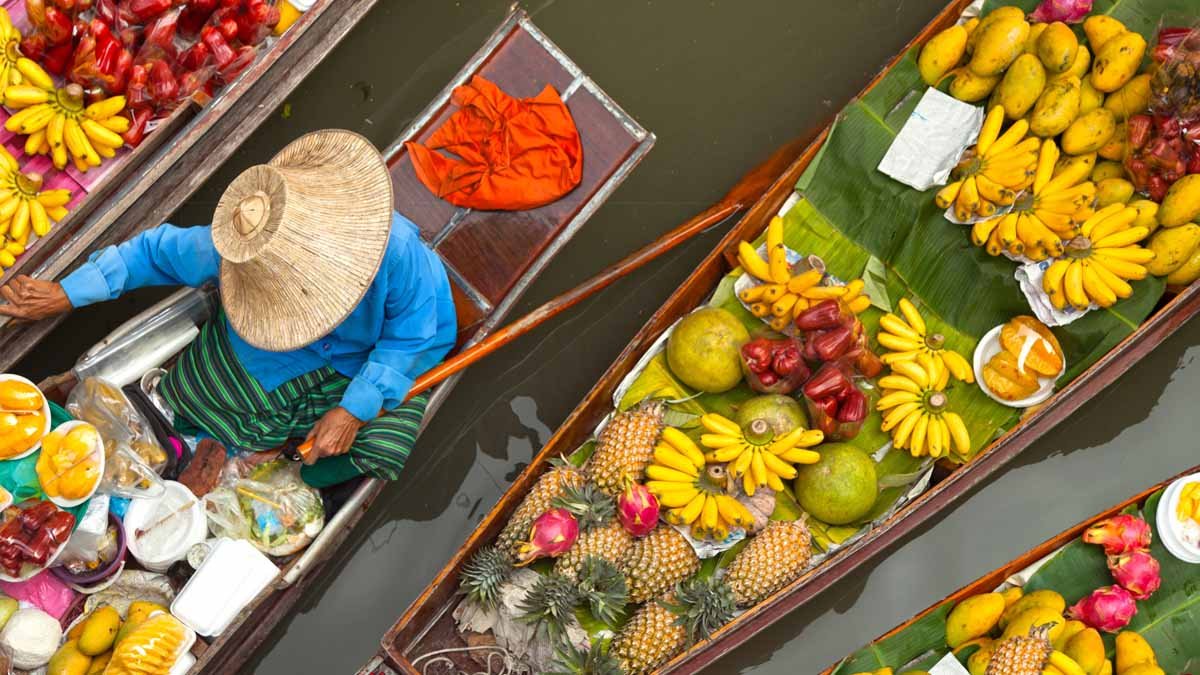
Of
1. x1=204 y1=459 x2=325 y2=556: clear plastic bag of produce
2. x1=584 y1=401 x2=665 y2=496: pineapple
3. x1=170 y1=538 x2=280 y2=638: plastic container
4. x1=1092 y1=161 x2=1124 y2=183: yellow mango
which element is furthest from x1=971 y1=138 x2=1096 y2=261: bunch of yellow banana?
x1=170 y1=538 x2=280 y2=638: plastic container

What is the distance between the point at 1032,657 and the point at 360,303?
2.67m

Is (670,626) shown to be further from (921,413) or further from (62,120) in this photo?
(62,120)

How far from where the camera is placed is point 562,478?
3.80 meters

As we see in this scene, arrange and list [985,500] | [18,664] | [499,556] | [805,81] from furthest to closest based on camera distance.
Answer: [805,81] → [985,500] → [499,556] → [18,664]

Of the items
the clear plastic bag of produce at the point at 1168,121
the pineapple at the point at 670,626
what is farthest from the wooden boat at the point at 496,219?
the clear plastic bag of produce at the point at 1168,121

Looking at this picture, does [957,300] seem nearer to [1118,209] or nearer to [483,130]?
[1118,209]

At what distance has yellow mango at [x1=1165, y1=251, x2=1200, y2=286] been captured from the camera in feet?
12.4

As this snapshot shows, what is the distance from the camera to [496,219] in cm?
415

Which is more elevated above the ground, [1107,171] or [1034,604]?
[1107,171]

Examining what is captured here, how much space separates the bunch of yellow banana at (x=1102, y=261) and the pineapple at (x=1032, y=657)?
1.24 m

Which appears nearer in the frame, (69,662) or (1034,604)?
(69,662)

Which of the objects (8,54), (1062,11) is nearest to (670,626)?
(1062,11)

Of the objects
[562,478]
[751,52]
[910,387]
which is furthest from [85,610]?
[751,52]

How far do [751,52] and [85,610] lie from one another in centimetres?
380
